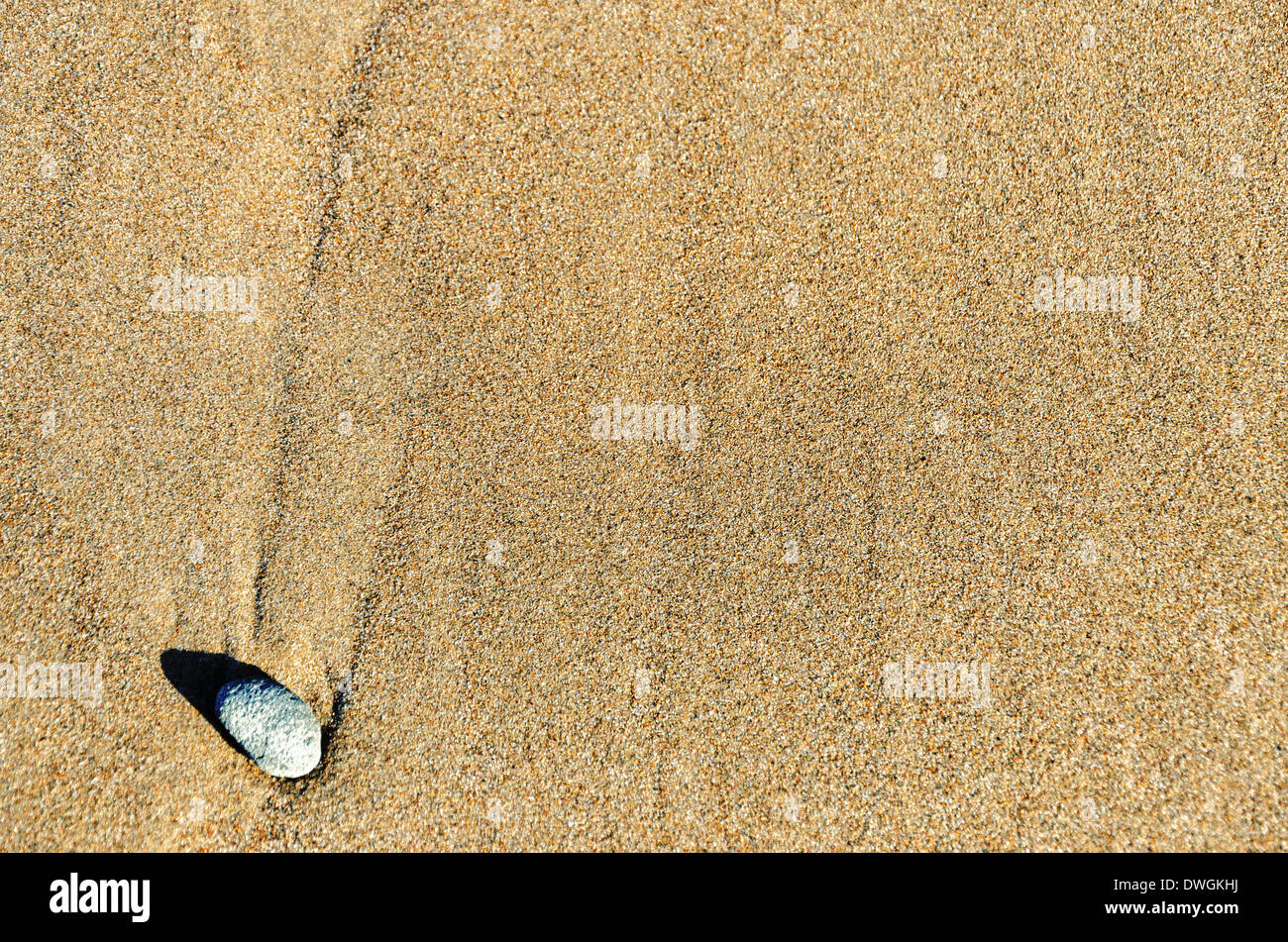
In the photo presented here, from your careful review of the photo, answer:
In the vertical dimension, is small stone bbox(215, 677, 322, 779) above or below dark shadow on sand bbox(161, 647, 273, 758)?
below

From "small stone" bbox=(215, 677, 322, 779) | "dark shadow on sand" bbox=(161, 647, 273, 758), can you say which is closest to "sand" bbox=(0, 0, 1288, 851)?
"dark shadow on sand" bbox=(161, 647, 273, 758)

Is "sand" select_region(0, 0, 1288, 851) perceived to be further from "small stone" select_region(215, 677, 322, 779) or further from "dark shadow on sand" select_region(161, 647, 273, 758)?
"small stone" select_region(215, 677, 322, 779)

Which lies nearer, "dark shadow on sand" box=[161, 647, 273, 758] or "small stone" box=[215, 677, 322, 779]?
"small stone" box=[215, 677, 322, 779]

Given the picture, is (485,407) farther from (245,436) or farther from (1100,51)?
(1100,51)

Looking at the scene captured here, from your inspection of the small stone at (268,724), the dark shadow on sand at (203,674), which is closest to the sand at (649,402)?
the dark shadow on sand at (203,674)
